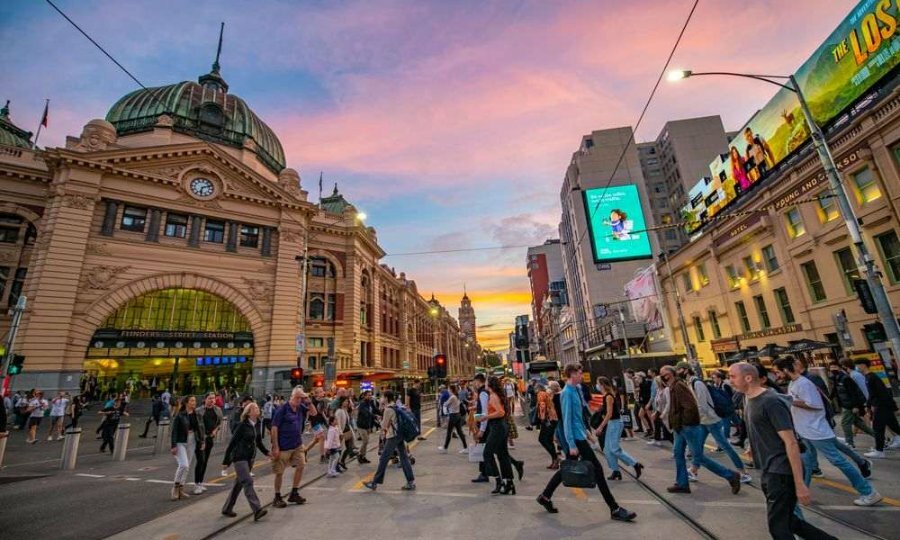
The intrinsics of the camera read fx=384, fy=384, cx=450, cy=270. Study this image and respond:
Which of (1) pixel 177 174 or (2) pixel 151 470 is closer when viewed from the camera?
(2) pixel 151 470

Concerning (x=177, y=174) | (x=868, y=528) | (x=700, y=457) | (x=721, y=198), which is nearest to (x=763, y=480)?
(x=868, y=528)

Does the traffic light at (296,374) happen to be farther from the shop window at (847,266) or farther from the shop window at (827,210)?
the shop window at (827,210)

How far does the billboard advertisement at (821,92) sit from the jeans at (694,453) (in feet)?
66.9

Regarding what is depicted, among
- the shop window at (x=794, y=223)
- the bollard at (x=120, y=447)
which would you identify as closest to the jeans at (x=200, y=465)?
the bollard at (x=120, y=447)

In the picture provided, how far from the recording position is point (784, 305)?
22531 millimetres

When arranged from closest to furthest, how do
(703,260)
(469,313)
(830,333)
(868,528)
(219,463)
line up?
1. (868,528)
2. (219,463)
3. (830,333)
4. (703,260)
5. (469,313)

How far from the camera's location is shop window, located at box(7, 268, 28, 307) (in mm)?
25938

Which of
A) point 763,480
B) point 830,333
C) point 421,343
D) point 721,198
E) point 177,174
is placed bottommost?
point 763,480

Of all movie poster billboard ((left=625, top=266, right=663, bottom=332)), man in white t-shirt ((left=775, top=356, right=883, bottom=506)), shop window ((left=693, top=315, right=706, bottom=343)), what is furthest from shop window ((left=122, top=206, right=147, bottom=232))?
shop window ((left=693, top=315, right=706, bottom=343))

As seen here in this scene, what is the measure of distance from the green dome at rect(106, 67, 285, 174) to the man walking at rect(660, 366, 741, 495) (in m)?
42.5

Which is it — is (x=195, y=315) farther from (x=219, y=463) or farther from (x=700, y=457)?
(x=700, y=457)

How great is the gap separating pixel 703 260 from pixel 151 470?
34.5 m

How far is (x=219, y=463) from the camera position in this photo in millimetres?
12102

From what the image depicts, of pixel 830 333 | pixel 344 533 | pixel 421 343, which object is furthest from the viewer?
pixel 421 343
